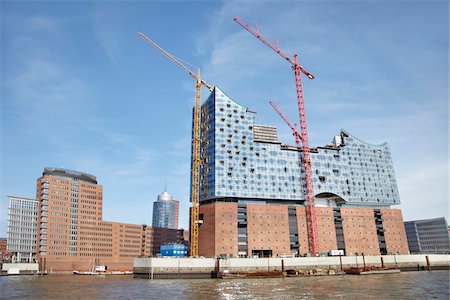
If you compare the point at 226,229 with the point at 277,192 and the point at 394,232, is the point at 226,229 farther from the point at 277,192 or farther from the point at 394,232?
the point at 394,232

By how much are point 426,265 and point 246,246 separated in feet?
250

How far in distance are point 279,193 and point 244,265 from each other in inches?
1376

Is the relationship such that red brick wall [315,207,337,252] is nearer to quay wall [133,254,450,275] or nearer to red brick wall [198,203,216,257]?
quay wall [133,254,450,275]

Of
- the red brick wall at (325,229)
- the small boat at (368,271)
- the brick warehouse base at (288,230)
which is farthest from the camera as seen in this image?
the red brick wall at (325,229)

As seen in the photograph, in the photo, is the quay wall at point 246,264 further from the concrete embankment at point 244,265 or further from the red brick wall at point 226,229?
the red brick wall at point 226,229

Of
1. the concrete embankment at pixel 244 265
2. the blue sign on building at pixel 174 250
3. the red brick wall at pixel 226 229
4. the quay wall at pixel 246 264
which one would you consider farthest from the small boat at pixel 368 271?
the blue sign on building at pixel 174 250

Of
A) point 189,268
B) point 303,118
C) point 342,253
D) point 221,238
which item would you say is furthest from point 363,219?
point 189,268

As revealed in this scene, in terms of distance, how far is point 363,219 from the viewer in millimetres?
168625

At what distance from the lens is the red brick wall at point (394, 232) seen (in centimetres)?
17000

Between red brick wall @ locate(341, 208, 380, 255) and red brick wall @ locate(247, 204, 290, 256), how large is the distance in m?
28.2

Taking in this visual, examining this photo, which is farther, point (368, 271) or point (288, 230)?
point (288, 230)

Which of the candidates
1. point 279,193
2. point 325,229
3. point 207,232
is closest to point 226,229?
point 207,232

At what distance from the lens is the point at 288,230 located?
153125 mm

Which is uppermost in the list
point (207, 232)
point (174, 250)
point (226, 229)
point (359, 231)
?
point (226, 229)
